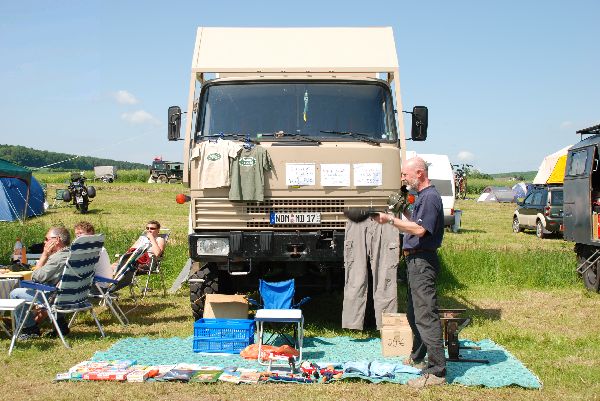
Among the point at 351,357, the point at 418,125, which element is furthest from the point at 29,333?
the point at 418,125

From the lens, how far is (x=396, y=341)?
7.43m

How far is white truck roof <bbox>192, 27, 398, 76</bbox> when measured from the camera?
854cm

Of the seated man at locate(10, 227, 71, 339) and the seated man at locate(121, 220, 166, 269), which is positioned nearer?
the seated man at locate(10, 227, 71, 339)

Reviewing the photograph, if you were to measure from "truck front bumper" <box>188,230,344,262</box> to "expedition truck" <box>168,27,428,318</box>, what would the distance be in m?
0.01

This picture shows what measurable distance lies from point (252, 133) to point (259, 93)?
1.71 feet

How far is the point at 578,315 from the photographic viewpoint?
32.5 feet

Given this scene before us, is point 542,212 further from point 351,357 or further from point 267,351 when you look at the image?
point 267,351

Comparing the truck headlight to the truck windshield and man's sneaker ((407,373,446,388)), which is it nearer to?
the truck windshield

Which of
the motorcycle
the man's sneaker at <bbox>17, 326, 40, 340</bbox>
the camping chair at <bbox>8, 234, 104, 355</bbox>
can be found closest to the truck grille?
the camping chair at <bbox>8, 234, 104, 355</bbox>

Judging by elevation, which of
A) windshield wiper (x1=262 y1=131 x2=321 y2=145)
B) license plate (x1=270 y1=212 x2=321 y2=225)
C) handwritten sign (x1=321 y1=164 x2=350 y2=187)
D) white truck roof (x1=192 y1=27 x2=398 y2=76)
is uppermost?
white truck roof (x1=192 y1=27 x2=398 y2=76)

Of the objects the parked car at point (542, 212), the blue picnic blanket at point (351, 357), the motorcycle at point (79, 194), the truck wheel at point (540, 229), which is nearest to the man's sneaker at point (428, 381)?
the blue picnic blanket at point (351, 357)

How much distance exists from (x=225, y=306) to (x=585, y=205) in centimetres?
674

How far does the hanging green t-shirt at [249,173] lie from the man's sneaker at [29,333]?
8.65ft

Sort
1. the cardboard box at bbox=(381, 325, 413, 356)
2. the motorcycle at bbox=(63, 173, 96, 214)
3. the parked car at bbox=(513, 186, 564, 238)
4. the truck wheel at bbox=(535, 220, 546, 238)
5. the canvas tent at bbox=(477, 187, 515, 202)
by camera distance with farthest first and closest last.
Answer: the canvas tent at bbox=(477, 187, 515, 202)
the motorcycle at bbox=(63, 173, 96, 214)
the truck wheel at bbox=(535, 220, 546, 238)
the parked car at bbox=(513, 186, 564, 238)
the cardboard box at bbox=(381, 325, 413, 356)
